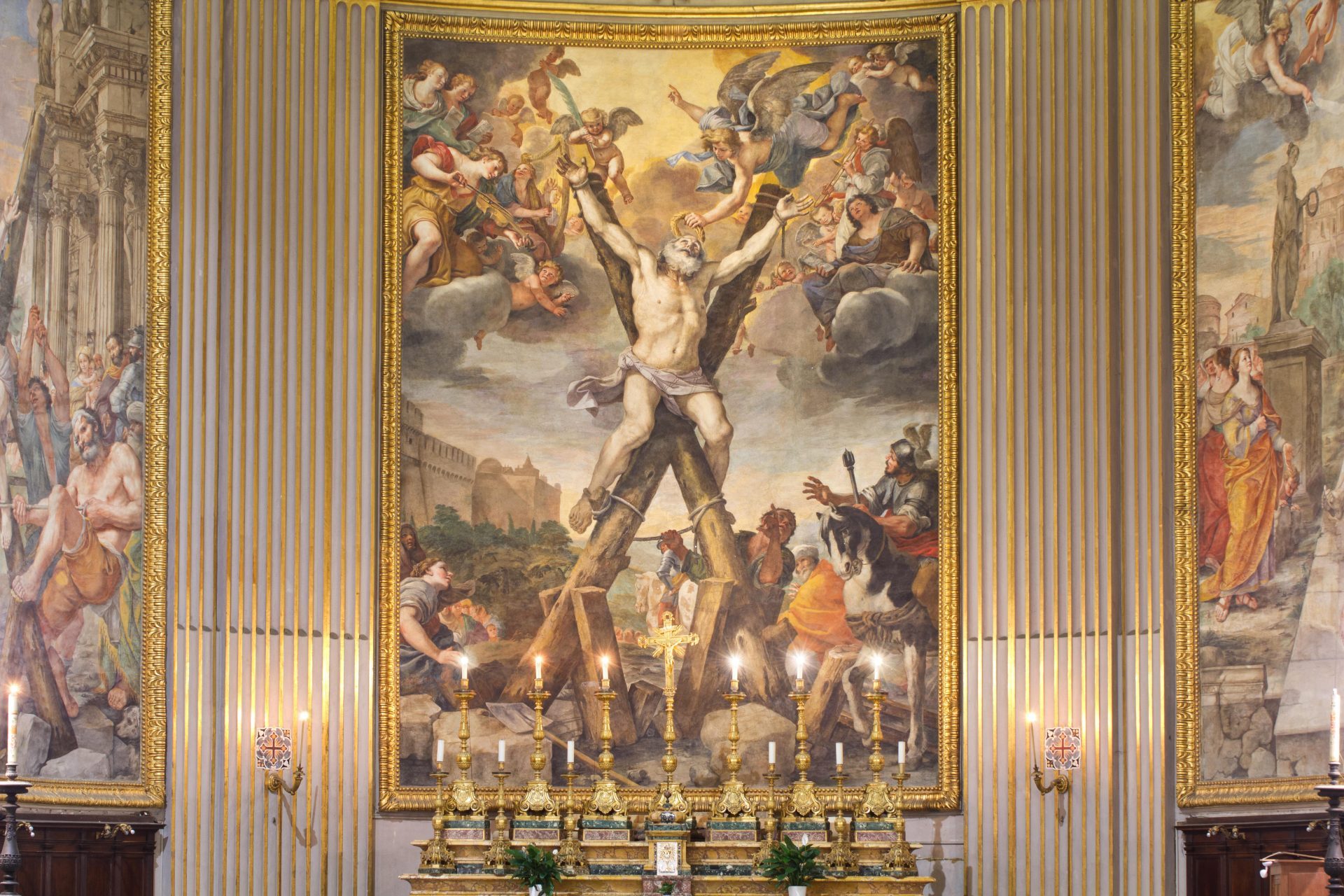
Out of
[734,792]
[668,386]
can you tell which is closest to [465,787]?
[734,792]

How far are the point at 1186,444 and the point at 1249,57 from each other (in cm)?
365

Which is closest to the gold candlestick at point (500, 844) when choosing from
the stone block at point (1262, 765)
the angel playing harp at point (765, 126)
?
the angel playing harp at point (765, 126)

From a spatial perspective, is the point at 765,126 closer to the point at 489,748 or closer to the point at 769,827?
the point at 489,748

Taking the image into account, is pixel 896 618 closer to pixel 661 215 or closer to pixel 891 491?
pixel 891 491

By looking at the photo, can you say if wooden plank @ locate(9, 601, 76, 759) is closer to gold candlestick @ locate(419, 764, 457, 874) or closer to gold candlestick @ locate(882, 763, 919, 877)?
gold candlestick @ locate(419, 764, 457, 874)

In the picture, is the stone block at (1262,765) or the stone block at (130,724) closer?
the stone block at (1262,765)

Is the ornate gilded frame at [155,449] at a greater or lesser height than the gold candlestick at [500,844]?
greater

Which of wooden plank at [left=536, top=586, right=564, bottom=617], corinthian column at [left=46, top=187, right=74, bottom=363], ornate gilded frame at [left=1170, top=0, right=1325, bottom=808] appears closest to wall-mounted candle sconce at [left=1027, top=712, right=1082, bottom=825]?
ornate gilded frame at [left=1170, top=0, right=1325, bottom=808]

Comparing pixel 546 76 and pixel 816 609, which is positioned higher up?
pixel 546 76

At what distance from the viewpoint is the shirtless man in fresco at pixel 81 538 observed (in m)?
17.8

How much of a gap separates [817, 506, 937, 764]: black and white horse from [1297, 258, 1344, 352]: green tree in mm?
4280

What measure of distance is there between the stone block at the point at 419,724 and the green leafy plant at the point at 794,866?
352 cm

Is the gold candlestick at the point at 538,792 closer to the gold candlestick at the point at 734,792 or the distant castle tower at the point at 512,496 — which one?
the gold candlestick at the point at 734,792

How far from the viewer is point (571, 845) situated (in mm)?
18156
